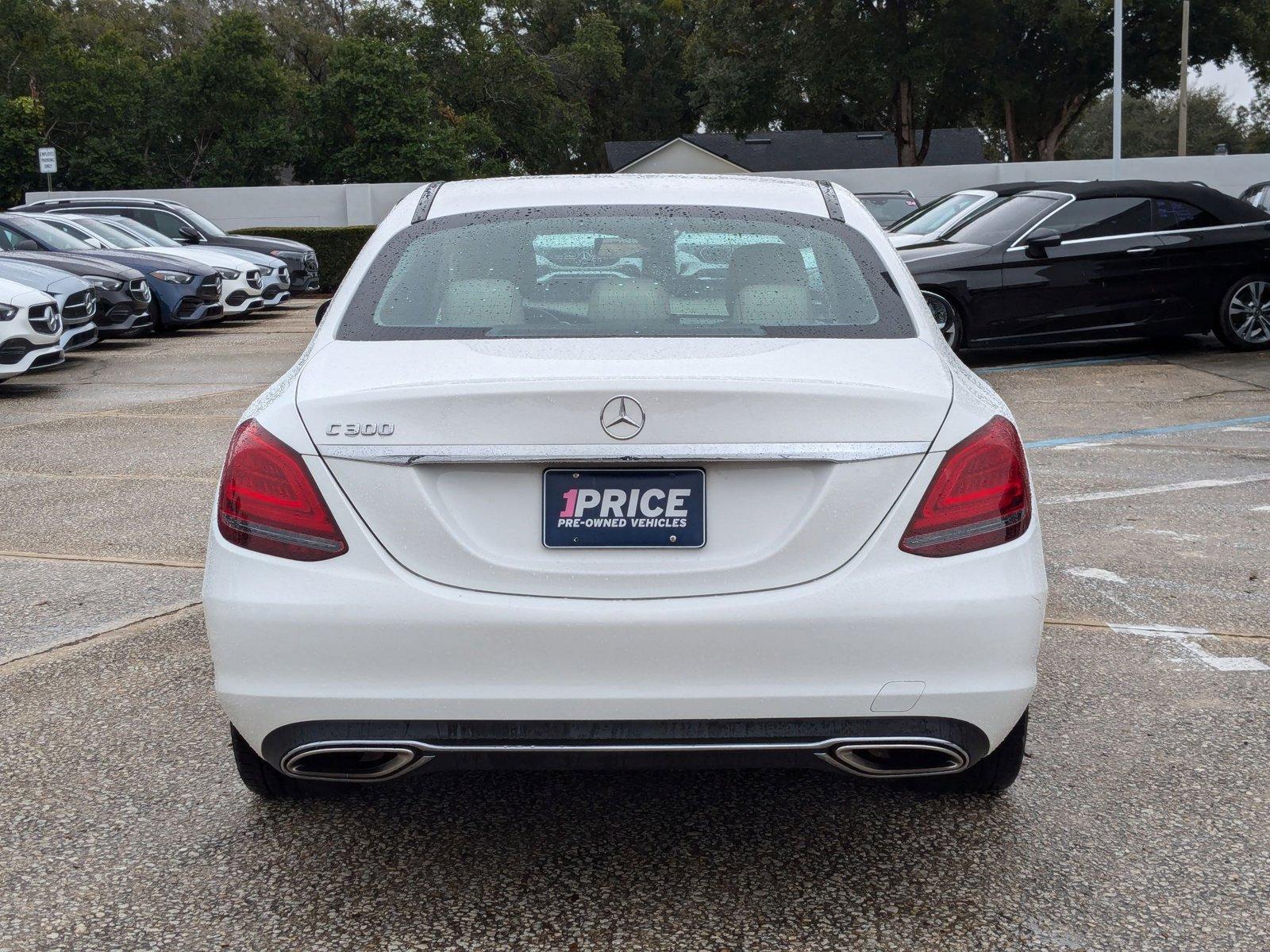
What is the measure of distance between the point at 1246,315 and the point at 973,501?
10994 millimetres

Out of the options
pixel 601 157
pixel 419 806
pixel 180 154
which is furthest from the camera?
pixel 601 157

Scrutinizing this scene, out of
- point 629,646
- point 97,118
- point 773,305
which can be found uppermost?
point 97,118

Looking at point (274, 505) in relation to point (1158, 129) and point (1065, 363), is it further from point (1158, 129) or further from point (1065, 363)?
point (1158, 129)

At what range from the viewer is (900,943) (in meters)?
2.79

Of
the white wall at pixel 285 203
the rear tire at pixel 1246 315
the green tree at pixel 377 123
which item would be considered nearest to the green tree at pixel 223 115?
the green tree at pixel 377 123

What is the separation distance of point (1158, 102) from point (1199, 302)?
8541 cm

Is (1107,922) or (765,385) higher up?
(765,385)

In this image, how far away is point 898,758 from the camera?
113 inches

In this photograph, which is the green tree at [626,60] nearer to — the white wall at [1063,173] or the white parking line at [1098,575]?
the white wall at [1063,173]

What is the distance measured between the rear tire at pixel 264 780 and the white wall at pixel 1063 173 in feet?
102

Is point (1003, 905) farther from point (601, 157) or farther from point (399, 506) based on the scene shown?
point (601, 157)

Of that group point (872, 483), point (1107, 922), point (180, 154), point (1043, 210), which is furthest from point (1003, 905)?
point (180, 154)

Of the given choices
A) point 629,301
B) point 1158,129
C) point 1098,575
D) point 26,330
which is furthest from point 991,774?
point 1158,129

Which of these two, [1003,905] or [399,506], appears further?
[1003,905]
